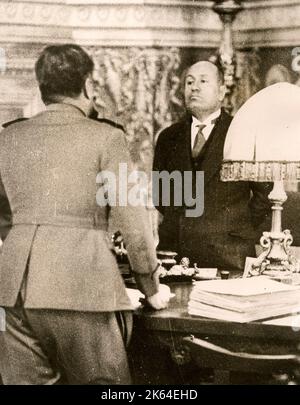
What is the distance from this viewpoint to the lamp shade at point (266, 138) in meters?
2.11

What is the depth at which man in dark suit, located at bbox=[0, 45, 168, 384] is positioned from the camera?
6.36ft

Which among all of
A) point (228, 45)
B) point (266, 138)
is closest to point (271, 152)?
point (266, 138)

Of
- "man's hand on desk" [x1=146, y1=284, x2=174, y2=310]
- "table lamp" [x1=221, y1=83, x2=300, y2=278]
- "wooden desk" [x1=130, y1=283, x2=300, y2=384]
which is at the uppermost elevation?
"table lamp" [x1=221, y1=83, x2=300, y2=278]

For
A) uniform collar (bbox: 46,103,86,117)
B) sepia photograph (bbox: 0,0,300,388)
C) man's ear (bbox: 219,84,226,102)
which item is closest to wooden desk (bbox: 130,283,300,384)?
sepia photograph (bbox: 0,0,300,388)

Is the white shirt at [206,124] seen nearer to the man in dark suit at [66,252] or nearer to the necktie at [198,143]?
the necktie at [198,143]

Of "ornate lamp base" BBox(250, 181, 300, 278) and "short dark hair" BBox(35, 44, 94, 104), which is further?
"ornate lamp base" BBox(250, 181, 300, 278)

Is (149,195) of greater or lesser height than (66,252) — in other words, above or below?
above

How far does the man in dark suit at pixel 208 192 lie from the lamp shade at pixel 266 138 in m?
0.14

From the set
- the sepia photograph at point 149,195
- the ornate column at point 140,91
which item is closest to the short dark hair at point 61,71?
the sepia photograph at point 149,195

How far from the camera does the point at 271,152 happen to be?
83.4 inches

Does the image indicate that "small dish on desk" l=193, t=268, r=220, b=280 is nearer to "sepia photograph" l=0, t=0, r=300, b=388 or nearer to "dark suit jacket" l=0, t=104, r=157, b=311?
"sepia photograph" l=0, t=0, r=300, b=388

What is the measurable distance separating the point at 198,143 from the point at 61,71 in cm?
59

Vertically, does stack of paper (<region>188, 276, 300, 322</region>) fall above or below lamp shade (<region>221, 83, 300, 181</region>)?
below

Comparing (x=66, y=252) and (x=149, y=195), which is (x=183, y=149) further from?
(x=66, y=252)
